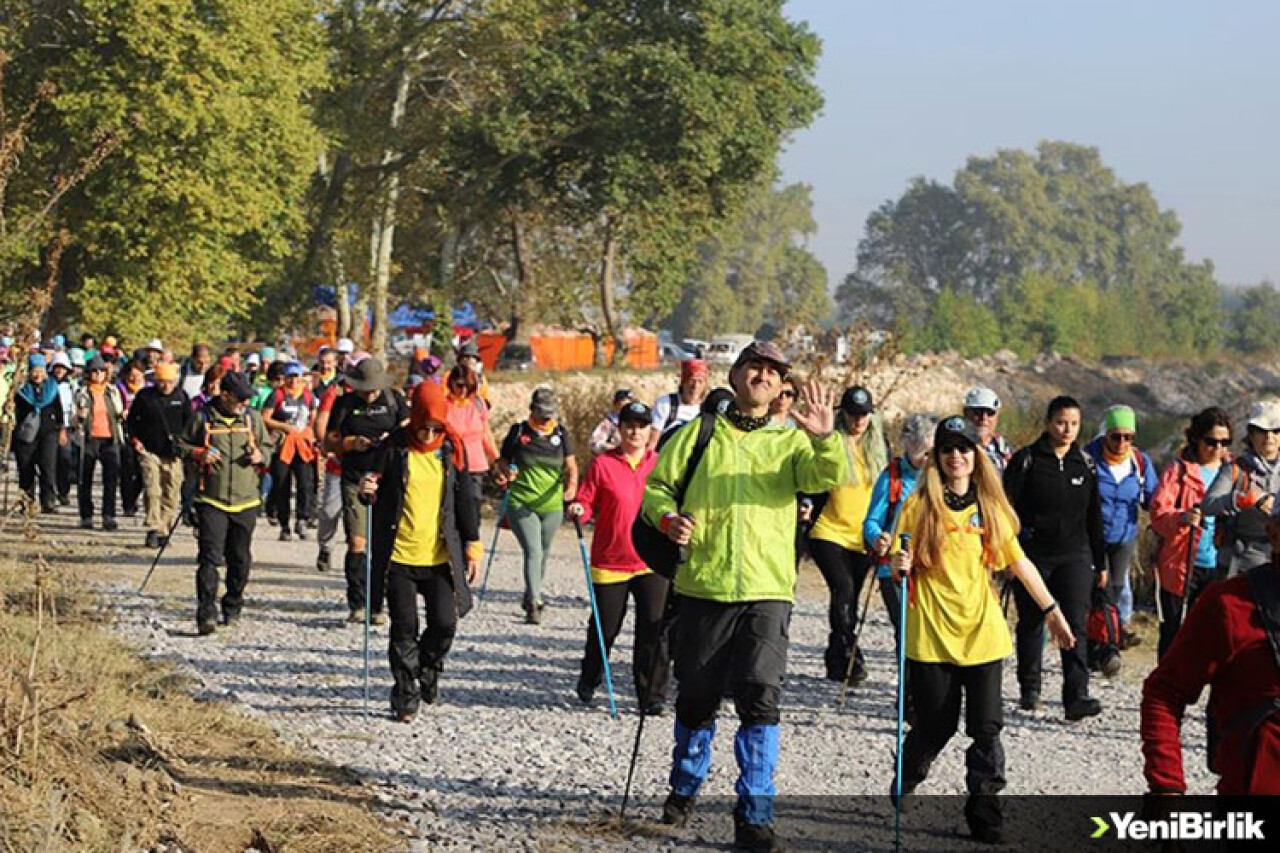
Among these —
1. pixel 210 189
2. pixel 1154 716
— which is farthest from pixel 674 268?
pixel 1154 716

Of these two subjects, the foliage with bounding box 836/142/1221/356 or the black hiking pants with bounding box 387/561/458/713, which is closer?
the black hiking pants with bounding box 387/561/458/713

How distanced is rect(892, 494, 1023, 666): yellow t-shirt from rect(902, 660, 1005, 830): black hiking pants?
0.06m

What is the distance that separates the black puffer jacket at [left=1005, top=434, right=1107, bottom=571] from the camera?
980cm

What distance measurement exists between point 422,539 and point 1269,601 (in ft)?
18.2

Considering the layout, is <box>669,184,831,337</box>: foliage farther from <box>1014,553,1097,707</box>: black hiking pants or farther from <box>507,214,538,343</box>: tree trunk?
<box>1014,553,1097,707</box>: black hiking pants

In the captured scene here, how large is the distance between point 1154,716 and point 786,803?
3476 millimetres

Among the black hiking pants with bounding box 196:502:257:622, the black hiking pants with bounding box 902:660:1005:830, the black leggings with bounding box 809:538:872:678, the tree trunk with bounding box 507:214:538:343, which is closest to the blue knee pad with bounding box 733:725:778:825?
the black hiking pants with bounding box 902:660:1005:830

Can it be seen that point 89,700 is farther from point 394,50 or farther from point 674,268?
point 674,268

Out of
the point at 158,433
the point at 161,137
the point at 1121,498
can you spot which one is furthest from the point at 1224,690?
the point at 161,137

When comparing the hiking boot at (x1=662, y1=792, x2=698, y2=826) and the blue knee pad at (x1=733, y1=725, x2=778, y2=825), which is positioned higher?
the blue knee pad at (x1=733, y1=725, x2=778, y2=825)

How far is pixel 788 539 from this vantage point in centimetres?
716

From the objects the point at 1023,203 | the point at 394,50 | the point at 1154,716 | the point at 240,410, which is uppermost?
the point at 1023,203

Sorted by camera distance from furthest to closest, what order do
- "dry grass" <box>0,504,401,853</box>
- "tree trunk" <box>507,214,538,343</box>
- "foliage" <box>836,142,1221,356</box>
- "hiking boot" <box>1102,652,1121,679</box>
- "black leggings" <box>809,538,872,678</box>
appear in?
"foliage" <box>836,142,1221,356</box> < "tree trunk" <box>507,214,538,343</box> < "hiking boot" <box>1102,652,1121,679</box> < "black leggings" <box>809,538,872,678</box> < "dry grass" <box>0,504,401,853</box>

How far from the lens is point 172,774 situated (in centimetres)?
772
